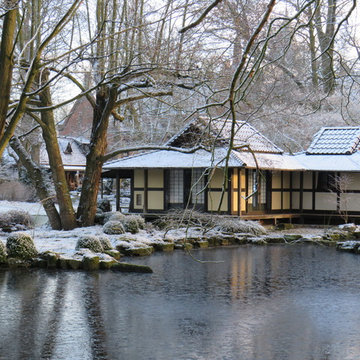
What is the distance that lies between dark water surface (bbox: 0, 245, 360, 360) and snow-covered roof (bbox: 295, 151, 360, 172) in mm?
8528

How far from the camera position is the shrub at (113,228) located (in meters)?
18.5

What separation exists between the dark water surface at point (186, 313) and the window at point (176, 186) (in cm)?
805

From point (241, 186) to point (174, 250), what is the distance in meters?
5.40

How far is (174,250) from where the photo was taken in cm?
1817

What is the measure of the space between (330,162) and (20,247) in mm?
13640

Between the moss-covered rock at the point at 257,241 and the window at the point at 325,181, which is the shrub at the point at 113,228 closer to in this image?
the moss-covered rock at the point at 257,241

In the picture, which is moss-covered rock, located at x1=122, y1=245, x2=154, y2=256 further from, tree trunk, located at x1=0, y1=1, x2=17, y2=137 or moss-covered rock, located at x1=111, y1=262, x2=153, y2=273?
tree trunk, located at x1=0, y1=1, x2=17, y2=137

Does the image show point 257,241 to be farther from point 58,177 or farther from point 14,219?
point 14,219

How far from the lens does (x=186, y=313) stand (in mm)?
9820

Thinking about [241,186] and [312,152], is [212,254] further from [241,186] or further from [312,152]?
[312,152]

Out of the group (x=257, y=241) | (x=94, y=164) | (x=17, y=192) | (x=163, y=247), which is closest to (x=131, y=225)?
(x=163, y=247)

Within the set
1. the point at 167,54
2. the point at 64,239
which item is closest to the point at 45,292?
the point at 64,239

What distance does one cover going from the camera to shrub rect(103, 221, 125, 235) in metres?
18.5

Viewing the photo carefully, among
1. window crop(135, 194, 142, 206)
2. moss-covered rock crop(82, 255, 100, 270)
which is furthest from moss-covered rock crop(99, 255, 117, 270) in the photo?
window crop(135, 194, 142, 206)
